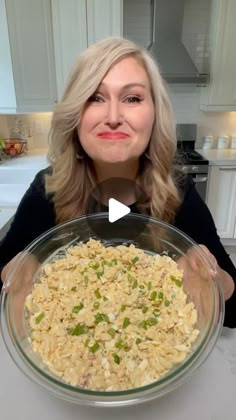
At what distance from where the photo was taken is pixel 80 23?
A: 2160 millimetres

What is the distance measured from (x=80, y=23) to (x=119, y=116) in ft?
6.22

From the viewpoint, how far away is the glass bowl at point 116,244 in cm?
40

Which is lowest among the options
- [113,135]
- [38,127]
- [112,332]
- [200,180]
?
[200,180]

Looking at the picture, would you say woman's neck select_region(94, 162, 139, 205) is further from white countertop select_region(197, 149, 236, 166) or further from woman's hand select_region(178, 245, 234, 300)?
white countertop select_region(197, 149, 236, 166)

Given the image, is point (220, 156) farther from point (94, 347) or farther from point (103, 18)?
point (94, 347)

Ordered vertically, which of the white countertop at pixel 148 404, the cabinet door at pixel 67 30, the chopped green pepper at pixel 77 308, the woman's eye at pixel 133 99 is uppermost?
the cabinet door at pixel 67 30

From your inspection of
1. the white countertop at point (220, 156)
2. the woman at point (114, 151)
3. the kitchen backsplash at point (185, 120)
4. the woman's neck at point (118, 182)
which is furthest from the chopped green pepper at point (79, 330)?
the kitchen backsplash at point (185, 120)

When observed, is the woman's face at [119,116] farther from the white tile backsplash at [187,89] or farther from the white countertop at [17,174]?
the white tile backsplash at [187,89]

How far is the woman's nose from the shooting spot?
685 millimetres

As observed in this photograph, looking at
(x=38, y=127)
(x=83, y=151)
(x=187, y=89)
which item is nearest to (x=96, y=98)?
(x=83, y=151)

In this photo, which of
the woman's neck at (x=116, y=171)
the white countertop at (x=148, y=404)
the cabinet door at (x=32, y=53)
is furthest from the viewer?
the cabinet door at (x=32, y=53)

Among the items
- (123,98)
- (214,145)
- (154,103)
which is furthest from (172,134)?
(214,145)

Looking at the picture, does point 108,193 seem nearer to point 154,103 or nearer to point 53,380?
point 154,103
